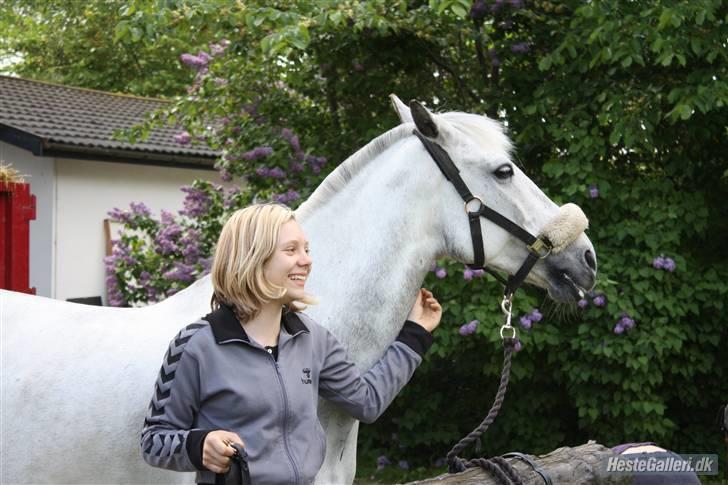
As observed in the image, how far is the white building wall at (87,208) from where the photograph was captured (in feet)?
43.9

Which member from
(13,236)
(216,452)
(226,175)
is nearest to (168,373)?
(216,452)

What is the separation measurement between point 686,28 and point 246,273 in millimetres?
4258

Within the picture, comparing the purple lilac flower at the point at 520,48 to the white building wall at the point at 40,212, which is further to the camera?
the white building wall at the point at 40,212

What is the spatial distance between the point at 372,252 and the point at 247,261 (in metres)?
0.63

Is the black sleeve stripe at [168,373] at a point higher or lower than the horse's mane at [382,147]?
lower

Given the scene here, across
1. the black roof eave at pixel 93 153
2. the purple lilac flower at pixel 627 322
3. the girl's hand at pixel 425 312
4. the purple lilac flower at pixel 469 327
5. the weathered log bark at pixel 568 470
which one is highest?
the black roof eave at pixel 93 153

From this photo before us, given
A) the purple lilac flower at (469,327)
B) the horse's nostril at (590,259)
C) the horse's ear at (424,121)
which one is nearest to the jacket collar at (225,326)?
the horse's ear at (424,121)

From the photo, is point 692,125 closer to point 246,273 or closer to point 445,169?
point 445,169

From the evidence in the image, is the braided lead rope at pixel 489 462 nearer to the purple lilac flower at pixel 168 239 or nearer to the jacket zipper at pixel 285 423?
the jacket zipper at pixel 285 423

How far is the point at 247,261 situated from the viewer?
216 centimetres

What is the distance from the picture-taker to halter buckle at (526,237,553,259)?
276 cm

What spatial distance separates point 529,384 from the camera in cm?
700

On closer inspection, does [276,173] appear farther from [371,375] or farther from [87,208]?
[87,208]

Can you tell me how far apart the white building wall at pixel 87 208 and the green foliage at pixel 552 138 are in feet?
21.9
